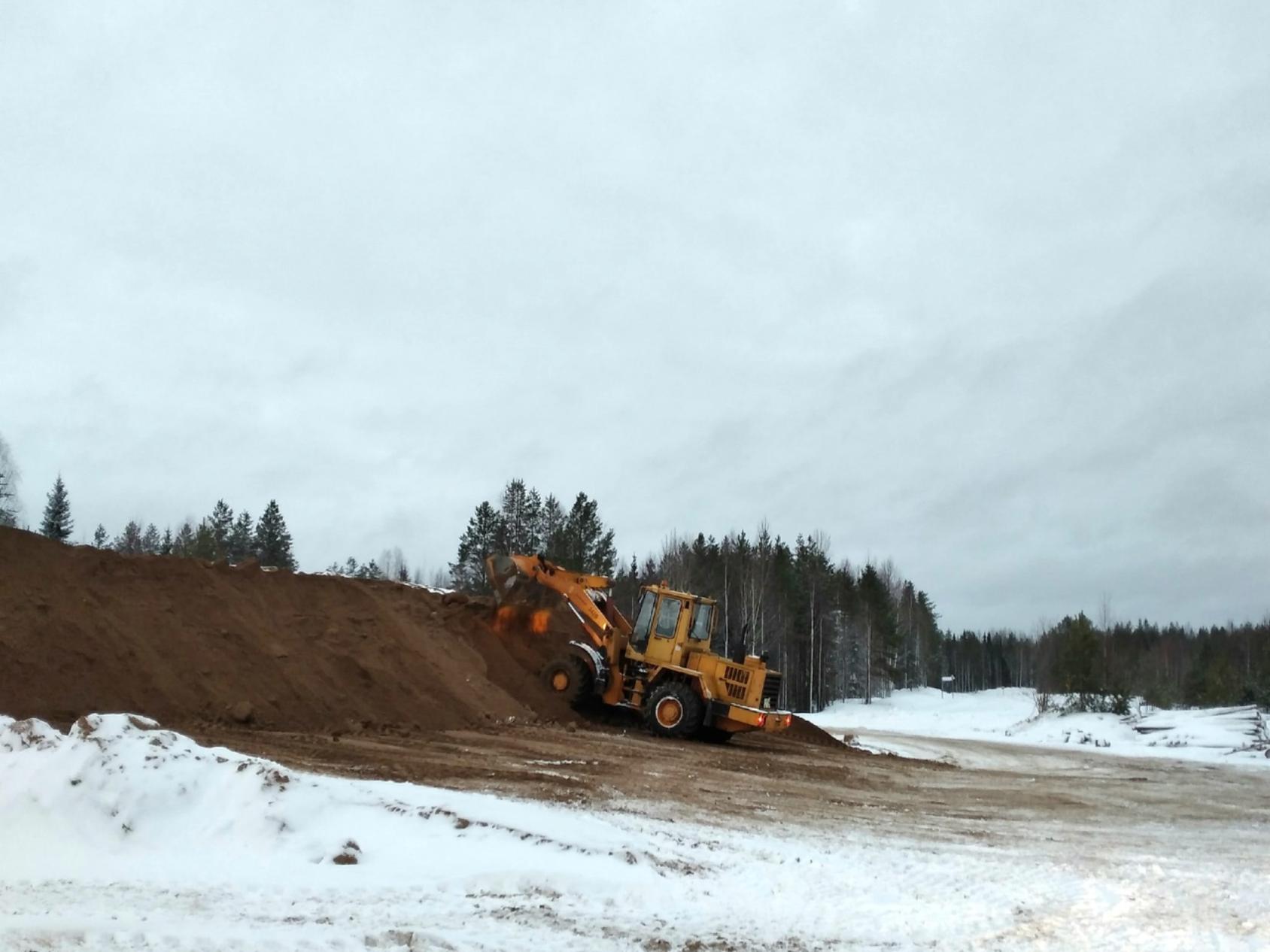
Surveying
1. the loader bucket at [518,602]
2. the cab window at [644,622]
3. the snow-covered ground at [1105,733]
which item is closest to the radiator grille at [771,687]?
the cab window at [644,622]

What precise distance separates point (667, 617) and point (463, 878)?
1409 centimetres

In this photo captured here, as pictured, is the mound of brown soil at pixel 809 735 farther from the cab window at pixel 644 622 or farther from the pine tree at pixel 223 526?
the pine tree at pixel 223 526

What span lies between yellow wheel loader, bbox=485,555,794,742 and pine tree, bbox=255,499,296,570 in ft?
143

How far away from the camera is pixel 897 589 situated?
108 meters

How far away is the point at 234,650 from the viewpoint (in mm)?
16891

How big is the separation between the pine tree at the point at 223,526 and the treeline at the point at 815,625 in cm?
1647

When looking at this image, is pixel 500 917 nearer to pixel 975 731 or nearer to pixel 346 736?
pixel 346 736

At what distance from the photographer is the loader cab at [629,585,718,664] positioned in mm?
21016

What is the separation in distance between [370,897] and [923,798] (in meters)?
10.4

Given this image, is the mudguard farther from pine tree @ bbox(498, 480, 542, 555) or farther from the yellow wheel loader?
pine tree @ bbox(498, 480, 542, 555)

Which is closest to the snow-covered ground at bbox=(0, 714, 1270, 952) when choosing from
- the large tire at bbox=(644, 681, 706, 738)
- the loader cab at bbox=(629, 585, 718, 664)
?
the large tire at bbox=(644, 681, 706, 738)

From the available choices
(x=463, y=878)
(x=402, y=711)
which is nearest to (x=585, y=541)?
(x=402, y=711)

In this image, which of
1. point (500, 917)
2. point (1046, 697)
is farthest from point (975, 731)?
point (500, 917)

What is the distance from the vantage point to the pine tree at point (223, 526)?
64.7m
